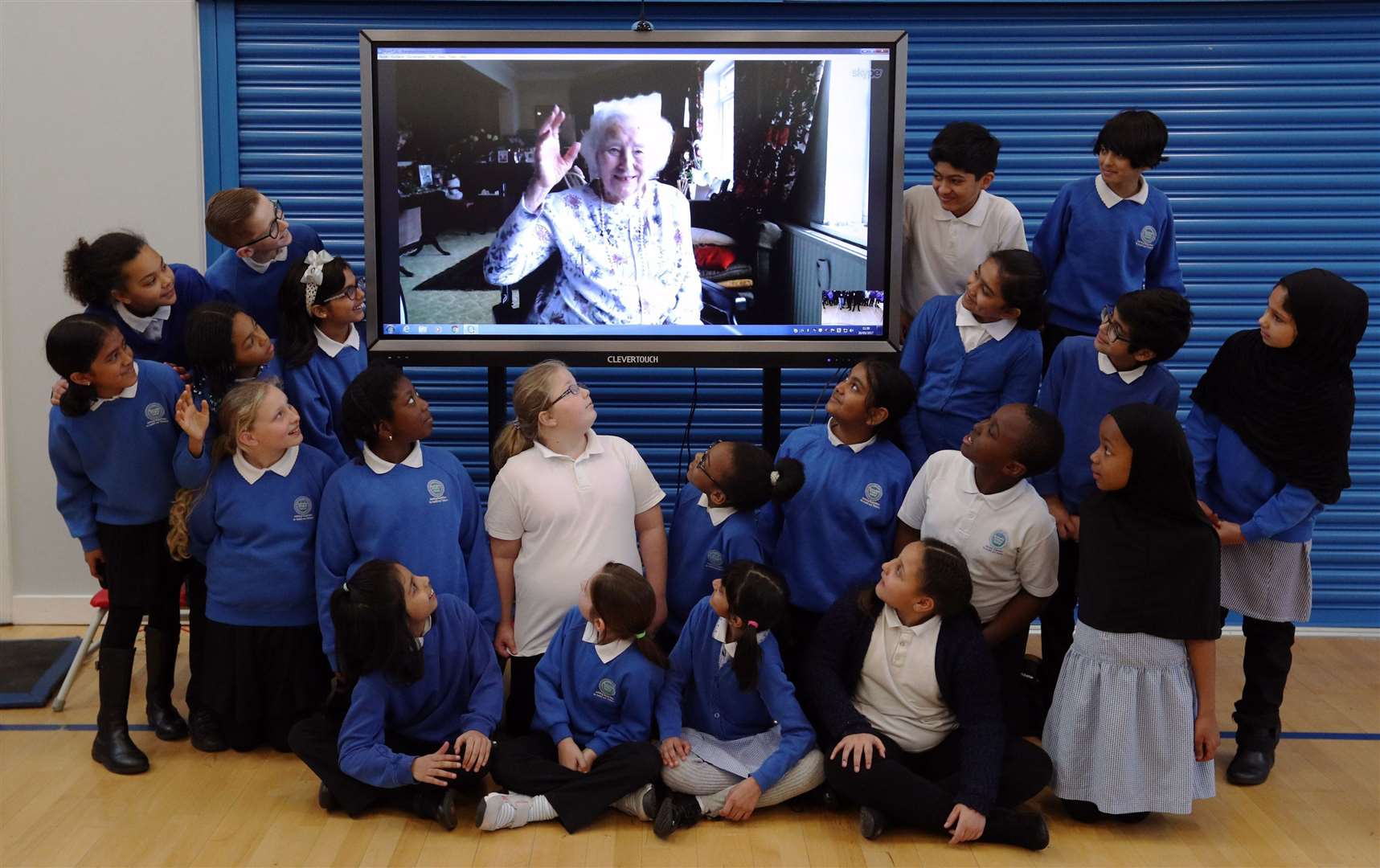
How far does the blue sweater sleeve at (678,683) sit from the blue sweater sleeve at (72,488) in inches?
59.8

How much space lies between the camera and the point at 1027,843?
2.80 m

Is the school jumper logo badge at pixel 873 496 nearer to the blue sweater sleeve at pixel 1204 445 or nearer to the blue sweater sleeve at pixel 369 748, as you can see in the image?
the blue sweater sleeve at pixel 1204 445

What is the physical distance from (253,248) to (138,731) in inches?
52.9

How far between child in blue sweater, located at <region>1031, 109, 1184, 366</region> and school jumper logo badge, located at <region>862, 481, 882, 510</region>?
2.46ft

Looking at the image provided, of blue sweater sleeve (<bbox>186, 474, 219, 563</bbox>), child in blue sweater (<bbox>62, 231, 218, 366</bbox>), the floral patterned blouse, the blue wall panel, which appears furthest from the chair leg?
the floral patterned blouse

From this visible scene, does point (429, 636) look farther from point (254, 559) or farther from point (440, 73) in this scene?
point (440, 73)

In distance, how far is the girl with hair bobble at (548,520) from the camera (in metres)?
3.18

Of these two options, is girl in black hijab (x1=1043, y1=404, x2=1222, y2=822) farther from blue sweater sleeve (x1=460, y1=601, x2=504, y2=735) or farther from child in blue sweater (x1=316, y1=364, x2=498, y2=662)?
child in blue sweater (x1=316, y1=364, x2=498, y2=662)

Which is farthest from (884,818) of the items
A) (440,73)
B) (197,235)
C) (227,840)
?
(197,235)

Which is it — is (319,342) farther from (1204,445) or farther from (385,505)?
(1204,445)

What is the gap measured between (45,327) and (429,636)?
6.85 ft

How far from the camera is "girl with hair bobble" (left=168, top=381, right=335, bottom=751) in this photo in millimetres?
3139

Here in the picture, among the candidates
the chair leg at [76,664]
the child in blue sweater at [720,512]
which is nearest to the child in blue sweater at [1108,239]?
the child in blue sweater at [720,512]

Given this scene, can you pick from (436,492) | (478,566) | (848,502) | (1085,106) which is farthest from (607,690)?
(1085,106)
